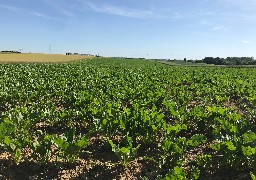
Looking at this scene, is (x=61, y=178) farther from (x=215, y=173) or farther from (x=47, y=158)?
(x=215, y=173)

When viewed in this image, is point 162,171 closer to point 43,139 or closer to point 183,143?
point 183,143

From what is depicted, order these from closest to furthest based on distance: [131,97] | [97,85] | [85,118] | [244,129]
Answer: [244,129] → [85,118] → [131,97] → [97,85]

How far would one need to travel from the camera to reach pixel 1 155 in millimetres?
7199

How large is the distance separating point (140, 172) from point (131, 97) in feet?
26.6

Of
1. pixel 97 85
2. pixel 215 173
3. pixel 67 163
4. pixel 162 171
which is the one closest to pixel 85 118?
pixel 67 163

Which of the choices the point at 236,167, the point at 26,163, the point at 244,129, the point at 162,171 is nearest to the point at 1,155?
the point at 26,163

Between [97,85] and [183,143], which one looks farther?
[97,85]

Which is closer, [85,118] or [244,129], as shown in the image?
[244,129]

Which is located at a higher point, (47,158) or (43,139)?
(43,139)

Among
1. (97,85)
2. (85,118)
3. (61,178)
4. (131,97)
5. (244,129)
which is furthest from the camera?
(97,85)

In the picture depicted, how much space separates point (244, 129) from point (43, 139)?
4809 millimetres

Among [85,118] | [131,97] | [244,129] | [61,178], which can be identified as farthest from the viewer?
[131,97]

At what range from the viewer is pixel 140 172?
6684 mm

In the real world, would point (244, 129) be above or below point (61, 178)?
above
